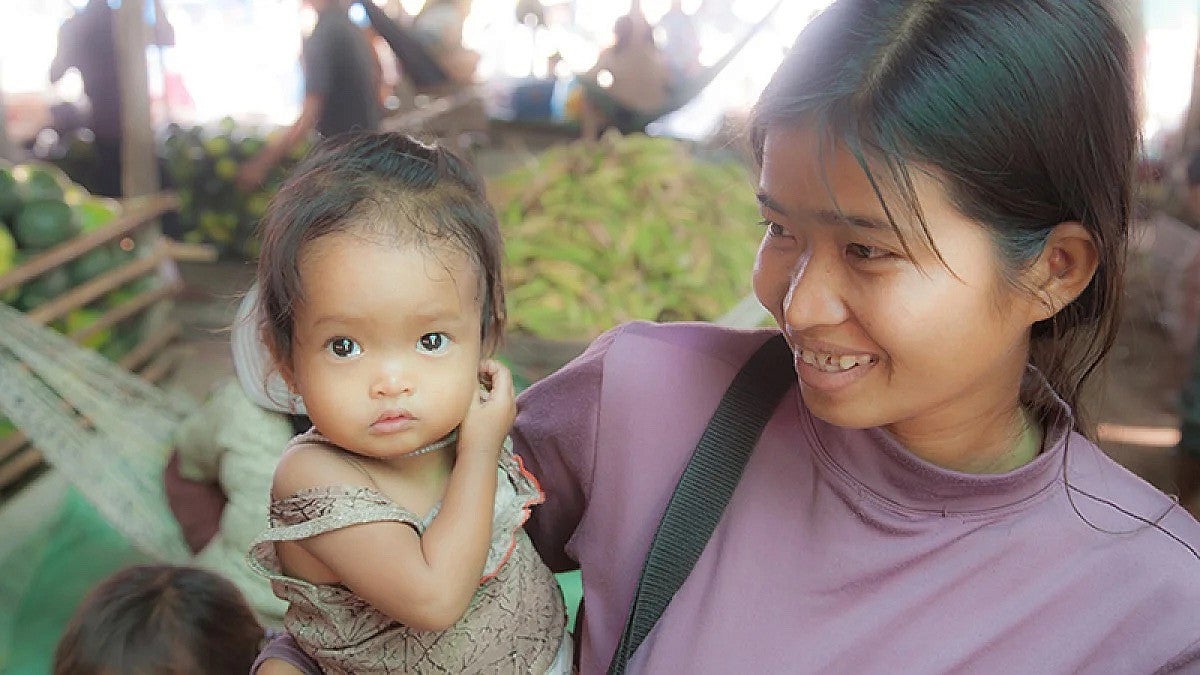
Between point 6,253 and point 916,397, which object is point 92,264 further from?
point 916,397

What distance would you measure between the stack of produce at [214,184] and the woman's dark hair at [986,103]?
15.3 ft

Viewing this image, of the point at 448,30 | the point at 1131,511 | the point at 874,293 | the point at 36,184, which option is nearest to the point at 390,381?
the point at 874,293

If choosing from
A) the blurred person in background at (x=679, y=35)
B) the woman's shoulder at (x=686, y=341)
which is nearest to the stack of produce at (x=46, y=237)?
the woman's shoulder at (x=686, y=341)

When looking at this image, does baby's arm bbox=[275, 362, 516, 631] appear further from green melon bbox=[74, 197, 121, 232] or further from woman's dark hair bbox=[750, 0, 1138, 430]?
green melon bbox=[74, 197, 121, 232]

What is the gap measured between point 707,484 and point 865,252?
27 centimetres

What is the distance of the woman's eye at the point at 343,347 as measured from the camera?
902 millimetres

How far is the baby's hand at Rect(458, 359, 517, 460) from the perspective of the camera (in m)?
0.95

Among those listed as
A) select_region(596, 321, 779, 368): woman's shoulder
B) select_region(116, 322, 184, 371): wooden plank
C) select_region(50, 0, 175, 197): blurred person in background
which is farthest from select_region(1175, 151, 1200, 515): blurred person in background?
select_region(50, 0, 175, 197): blurred person in background

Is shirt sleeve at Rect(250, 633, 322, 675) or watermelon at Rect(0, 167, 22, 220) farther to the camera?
watermelon at Rect(0, 167, 22, 220)

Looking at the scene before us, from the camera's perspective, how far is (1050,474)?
0.91m

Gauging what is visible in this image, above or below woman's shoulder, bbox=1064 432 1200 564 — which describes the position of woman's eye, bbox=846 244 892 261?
above

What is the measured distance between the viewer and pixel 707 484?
3.13ft

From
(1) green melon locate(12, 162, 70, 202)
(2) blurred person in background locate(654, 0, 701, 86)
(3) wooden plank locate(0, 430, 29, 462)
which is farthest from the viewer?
(2) blurred person in background locate(654, 0, 701, 86)

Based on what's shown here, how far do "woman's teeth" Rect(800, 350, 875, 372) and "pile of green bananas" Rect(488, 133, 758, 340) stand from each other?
6.73 feet
